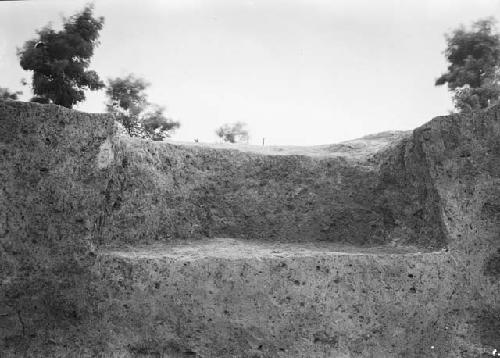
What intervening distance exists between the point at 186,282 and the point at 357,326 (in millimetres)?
1428

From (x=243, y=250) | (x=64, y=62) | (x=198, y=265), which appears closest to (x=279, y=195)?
(x=243, y=250)

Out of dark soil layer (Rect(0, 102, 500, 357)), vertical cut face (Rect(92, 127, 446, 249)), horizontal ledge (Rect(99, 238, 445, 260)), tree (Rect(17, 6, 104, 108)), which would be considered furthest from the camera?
tree (Rect(17, 6, 104, 108))

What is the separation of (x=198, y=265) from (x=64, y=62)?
14.5m

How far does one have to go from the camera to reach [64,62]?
1673 cm

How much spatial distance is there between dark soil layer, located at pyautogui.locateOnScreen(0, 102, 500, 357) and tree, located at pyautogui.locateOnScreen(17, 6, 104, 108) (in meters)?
13.3

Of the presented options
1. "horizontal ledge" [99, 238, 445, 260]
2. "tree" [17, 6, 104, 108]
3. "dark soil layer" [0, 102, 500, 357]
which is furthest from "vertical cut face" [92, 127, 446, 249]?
"tree" [17, 6, 104, 108]

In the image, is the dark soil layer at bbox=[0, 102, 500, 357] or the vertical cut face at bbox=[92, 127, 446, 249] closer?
the dark soil layer at bbox=[0, 102, 500, 357]

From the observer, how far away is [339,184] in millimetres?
5383

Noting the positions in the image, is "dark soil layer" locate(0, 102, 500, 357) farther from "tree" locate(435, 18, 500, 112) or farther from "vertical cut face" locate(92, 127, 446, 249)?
"tree" locate(435, 18, 500, 112)

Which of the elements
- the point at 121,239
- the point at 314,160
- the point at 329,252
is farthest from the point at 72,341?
the point at 314,160

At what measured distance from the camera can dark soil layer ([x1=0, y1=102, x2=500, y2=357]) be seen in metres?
4.09

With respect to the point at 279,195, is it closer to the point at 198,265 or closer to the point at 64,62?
the point at 198,265

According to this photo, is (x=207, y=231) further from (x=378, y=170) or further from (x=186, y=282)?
(x=378, y=170)

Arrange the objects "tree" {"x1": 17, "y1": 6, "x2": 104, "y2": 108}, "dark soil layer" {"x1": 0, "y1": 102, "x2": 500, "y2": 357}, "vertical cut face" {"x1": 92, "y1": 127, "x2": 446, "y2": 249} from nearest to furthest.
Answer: "dark soil layer" {"x1": 0, "y1": 102, "x2": 500, "y2": 357} → "vertical cut face" {"x1": 92, "y1": 127, "x2": 446, "y2": 249} → "tree" {"x1": 17, "y1": 6, "x2": 104, "y2": 108}
